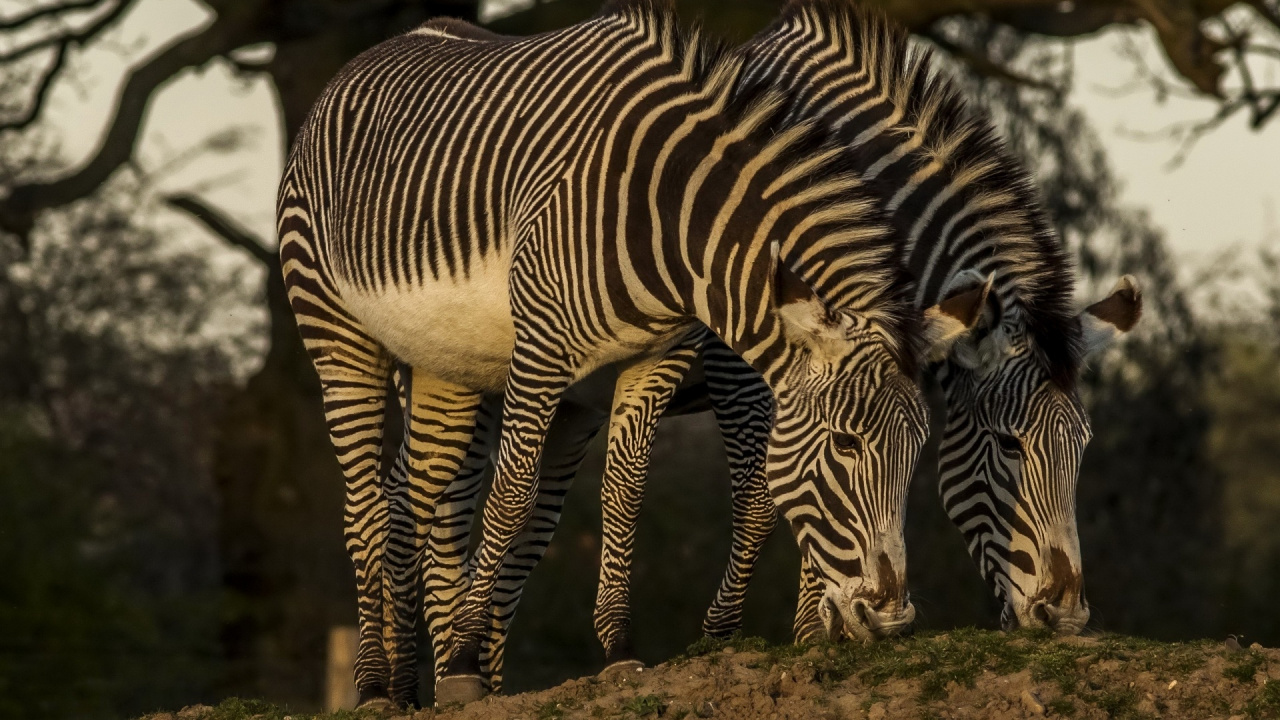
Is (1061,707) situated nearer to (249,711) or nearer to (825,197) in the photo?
(825,197)

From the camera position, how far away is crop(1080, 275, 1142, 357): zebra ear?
611cm

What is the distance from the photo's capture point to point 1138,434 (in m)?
17.4

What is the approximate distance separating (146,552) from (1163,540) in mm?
12322

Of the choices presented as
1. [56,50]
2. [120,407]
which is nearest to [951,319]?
[56,50]

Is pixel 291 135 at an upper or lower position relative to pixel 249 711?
upper

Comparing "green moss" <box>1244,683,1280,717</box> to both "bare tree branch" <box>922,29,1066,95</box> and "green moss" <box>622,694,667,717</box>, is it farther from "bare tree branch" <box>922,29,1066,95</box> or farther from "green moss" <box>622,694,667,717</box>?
"bare tree branch" <box>922,29,1066,95</box>

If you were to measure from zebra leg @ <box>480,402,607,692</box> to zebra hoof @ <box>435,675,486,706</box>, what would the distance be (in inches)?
52.1

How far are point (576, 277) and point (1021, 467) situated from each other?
1.84m

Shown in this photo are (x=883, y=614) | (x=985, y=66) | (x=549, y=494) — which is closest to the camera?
(x=883, y=614)

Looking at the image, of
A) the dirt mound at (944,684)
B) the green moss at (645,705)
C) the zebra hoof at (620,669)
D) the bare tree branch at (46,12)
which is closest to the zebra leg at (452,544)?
the zebra hoof at (620,669)

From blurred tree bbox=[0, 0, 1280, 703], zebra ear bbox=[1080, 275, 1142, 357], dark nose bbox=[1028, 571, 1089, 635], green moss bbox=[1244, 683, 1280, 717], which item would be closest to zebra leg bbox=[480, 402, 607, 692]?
zebra ear bbox=[1080, 275, 1142, 357]

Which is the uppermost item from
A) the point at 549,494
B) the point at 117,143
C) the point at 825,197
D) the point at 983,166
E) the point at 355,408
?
the point at 117,143

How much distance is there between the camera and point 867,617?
506 cm

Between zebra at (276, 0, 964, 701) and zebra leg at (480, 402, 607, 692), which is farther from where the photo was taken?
zebra leg at (480, 402, 607, 692)
